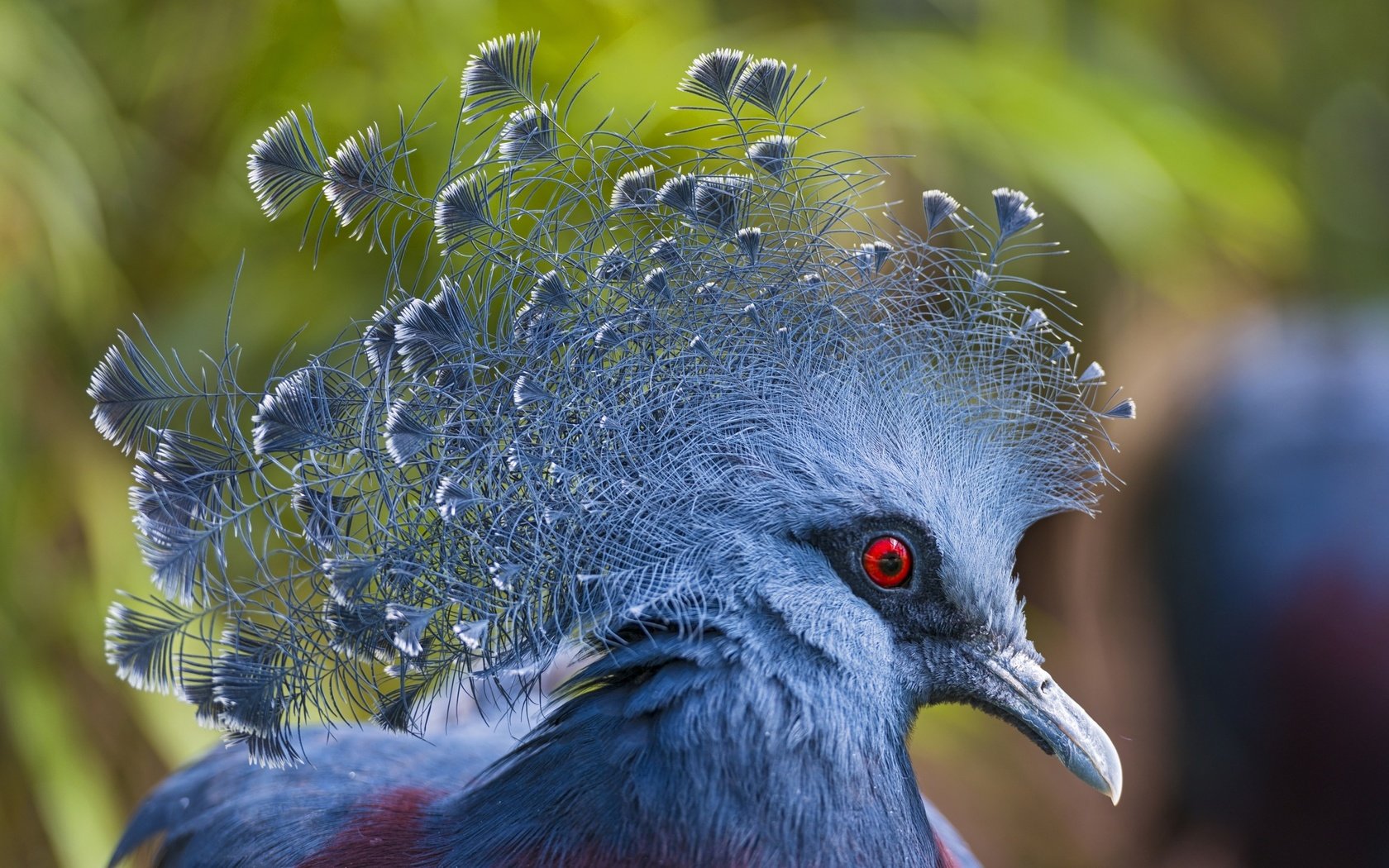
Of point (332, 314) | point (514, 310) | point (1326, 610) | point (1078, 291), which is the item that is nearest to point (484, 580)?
point (514, 310)

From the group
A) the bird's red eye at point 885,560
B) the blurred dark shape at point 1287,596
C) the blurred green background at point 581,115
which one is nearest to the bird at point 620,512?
the bird's red eye at point 885,560

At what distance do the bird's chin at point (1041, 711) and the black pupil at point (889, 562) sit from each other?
0.14 m

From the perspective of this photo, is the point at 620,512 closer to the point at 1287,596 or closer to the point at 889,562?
the point at 889,562

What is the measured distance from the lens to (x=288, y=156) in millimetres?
1103

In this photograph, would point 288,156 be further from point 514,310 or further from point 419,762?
point 419,762

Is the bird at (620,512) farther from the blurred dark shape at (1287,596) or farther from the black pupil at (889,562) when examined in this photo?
the blurred dark shape at (1287,596)

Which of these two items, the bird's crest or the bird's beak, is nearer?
the bird's crest

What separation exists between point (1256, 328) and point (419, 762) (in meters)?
3.04

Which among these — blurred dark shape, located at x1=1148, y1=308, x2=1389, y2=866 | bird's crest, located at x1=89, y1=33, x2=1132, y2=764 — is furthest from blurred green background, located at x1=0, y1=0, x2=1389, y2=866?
bird's crest, located at x1=89, y1=33, x2=1132, y2=764

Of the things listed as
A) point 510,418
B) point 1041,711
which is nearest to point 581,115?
point 510,418

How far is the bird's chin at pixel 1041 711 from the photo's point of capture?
3.96 feet

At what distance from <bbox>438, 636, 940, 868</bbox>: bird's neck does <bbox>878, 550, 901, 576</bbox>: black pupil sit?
0.12 metres

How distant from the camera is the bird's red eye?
45.8 inches

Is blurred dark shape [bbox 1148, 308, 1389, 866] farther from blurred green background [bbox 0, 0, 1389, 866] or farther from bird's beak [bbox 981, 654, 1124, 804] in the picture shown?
bird's beak [bbox 981, 654, 1124, 804]
